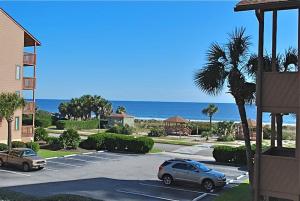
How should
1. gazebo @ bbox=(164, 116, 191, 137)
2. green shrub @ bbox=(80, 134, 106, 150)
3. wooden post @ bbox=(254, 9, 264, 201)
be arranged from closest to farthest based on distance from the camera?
wooden post @ bbox=(254, 9, 264, 201), green shrub @ bbox=(80, 134, 106, 150), gazebo @ bbox=(164, 116, 191, 137)

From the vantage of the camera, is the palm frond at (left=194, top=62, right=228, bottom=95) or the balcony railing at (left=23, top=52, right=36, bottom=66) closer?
the palm frond at (left=194, top=62, right=228, bottom=95)

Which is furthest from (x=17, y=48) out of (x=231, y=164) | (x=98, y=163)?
(x=231, y=164)

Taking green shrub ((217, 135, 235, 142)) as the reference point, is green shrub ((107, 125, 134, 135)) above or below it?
above

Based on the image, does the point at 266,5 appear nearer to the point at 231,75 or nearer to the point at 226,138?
the point at 231,75

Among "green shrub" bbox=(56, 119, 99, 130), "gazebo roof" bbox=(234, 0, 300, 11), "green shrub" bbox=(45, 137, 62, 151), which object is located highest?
"gazebo roof" bbox=(234, 0, 300, 11)

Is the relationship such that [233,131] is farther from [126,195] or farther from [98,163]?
[126,195]

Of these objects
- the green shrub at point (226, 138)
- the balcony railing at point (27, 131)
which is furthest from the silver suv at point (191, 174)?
the green shrub at point (226, 138)

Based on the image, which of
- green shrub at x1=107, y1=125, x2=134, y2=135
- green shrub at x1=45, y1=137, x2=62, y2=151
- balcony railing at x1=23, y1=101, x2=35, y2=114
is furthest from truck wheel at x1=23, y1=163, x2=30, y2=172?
green shrub at x1=107, y1=125, x2=134, y2=135

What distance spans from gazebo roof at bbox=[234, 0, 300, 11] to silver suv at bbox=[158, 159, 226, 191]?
13.6 m

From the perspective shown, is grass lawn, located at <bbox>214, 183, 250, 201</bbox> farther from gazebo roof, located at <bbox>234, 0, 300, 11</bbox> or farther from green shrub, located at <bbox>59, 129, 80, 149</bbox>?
green shrub, located at <bbox>59, 129, 80, 149</bbox>

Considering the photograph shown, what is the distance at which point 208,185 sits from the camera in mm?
23219

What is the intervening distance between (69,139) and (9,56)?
980 centimetres

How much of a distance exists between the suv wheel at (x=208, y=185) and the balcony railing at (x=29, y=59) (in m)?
25.3

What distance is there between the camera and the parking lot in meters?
21.9
